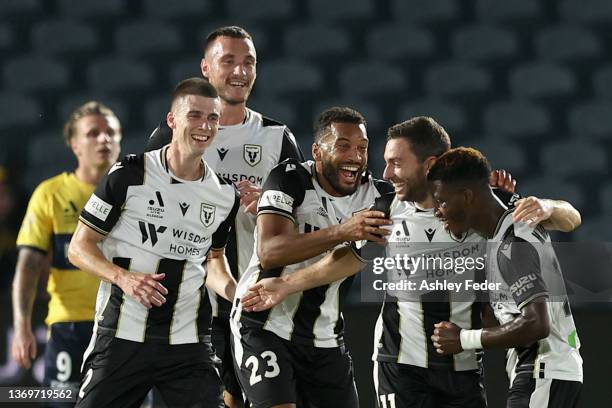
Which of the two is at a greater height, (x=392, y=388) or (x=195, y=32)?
(x=195, y=32)

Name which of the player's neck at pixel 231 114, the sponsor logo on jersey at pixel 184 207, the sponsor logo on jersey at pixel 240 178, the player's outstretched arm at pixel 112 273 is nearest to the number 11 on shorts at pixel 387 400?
the player's outstretched arm at pixel 112 273

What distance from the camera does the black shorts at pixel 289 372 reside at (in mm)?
4547

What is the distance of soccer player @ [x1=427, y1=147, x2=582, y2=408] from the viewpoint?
→ 3.98m

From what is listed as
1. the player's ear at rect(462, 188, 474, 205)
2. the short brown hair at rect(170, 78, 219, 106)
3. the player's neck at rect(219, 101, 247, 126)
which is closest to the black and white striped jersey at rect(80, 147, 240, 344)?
the short brown hair at rect(170, 78, 219, 106)

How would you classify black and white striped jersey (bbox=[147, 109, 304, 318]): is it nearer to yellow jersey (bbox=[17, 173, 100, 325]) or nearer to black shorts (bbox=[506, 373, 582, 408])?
yellow jersey (bbox=[17, 173, 100, 325])

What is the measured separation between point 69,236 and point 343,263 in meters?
2.05

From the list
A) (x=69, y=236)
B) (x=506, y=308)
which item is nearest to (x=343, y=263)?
(x=506, y=308)

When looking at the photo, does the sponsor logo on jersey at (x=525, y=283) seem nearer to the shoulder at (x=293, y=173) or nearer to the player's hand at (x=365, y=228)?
the player's hand at (x=365, y=228)

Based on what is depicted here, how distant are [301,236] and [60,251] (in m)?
2.03

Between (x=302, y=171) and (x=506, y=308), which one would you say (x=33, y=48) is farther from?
(x=506, y=308)

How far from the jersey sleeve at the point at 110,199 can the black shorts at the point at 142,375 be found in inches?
18.9

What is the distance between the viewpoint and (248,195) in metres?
5.00

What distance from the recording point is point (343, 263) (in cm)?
459

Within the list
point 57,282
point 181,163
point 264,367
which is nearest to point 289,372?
point 264,367
